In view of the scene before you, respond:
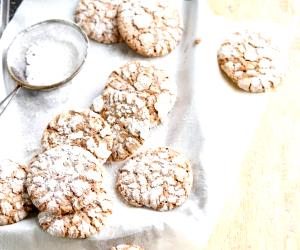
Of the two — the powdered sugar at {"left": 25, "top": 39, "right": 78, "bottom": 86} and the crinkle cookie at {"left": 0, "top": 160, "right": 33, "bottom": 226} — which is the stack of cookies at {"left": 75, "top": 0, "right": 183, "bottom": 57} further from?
the crinkle cookie at {"left": 0, "top": 160, "right": 33, "bottom": 226}

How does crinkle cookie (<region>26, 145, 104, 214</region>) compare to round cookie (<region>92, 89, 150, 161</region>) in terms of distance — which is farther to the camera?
round cookie (<region>92, 89, 150, 161</region>)

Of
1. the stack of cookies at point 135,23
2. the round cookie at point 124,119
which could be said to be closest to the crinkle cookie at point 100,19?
the stack of cookies at point 135,23

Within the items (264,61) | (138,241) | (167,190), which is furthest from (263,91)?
(138,241)

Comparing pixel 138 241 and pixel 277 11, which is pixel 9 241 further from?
pixel 277 11

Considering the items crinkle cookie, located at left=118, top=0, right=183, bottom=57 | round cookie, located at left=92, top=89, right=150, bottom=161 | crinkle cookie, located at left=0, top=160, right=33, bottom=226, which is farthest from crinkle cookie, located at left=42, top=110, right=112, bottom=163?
crinkle cookie, located at left=118, top=0, right=183, bottom=57

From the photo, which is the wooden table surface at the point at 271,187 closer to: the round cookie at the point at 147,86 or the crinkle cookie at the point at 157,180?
the crinkle cookie at the point at 157,180
